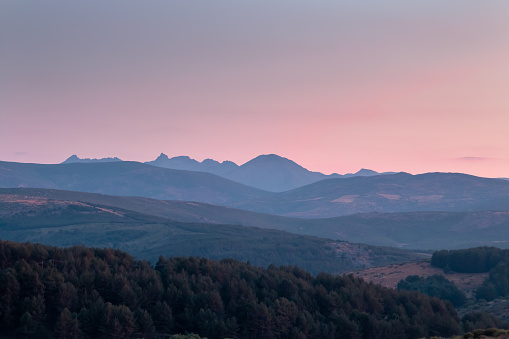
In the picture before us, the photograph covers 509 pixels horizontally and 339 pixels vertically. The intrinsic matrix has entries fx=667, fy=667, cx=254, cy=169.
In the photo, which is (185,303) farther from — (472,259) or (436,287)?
(472,259)

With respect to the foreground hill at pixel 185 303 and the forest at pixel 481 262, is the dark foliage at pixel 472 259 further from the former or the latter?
the foreground hill at pixel 185 303

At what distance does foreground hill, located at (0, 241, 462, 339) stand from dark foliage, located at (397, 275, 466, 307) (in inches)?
632

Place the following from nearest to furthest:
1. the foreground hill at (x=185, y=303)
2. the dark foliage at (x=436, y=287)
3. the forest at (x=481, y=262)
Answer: the foreground hill at (x=185, y=303) < the dark foliage at (x=436, y=287) < the forest at (x=481, y=262)

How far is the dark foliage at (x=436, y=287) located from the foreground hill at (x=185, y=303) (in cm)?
1604

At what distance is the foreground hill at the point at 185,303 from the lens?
162 feet

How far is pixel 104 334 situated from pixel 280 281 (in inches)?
844

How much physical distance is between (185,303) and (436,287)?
1535 inches

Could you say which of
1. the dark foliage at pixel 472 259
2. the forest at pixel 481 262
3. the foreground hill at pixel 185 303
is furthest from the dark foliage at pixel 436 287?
the foreground hill at pixel 185 303

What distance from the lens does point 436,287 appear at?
272ft

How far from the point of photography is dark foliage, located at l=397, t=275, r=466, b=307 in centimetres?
8088

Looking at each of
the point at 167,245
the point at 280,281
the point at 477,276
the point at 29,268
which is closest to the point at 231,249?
the point at 167,245

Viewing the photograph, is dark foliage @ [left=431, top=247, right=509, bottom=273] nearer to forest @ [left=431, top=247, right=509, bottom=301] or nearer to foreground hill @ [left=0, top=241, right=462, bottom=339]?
forest @ [left=431, top=247, right=509, bottom=301]

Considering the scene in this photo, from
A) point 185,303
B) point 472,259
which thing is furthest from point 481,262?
point 185,303

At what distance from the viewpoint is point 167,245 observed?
191250 millimetres
